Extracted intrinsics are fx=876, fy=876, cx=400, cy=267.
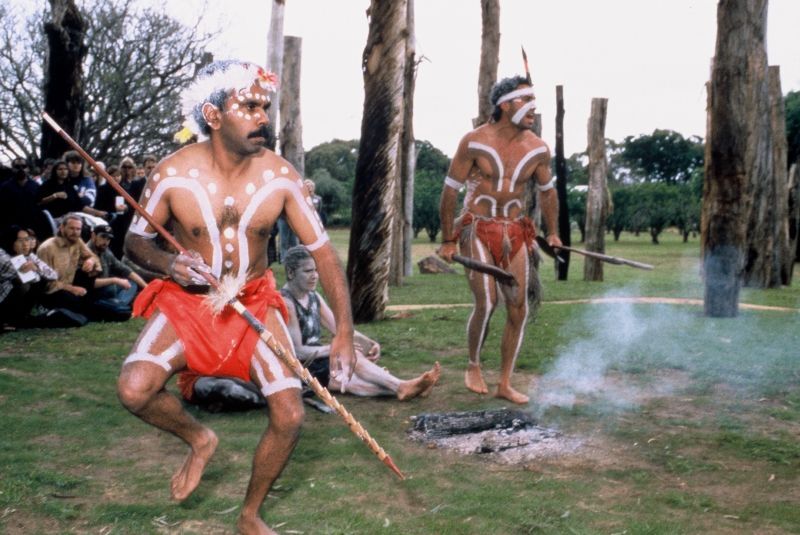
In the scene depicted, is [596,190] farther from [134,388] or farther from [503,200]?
[134,388]

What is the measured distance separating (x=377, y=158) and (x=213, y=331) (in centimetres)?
738

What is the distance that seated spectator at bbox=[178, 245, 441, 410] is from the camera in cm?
627

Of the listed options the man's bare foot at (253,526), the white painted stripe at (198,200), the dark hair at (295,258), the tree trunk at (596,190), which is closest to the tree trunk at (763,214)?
the tree trunk at (596,190)

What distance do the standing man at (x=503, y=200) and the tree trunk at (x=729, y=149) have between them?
5052mm

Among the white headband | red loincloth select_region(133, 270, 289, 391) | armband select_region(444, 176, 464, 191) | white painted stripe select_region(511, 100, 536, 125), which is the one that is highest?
the white headband

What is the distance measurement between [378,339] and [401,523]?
18.8ft

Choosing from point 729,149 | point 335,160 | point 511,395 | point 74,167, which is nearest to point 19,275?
point 74,167

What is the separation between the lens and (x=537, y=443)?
17.9 ft

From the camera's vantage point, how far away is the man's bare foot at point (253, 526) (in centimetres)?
382

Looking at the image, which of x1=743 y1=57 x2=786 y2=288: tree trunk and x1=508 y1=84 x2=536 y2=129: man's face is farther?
x1=743 y1=57 x2=786 y2=288: tree trunk

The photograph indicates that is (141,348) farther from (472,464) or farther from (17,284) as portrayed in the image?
(17,284)

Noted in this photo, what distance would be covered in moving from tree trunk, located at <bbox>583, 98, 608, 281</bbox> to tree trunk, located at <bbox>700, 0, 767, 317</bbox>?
790 cm

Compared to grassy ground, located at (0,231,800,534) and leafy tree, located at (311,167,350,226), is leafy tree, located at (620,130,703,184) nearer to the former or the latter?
leafy tree, located at (311,167,350,226)

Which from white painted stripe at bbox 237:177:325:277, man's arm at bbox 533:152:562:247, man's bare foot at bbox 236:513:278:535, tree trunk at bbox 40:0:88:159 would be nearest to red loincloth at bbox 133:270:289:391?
white painted stripe at bbox 237:177:325:277
